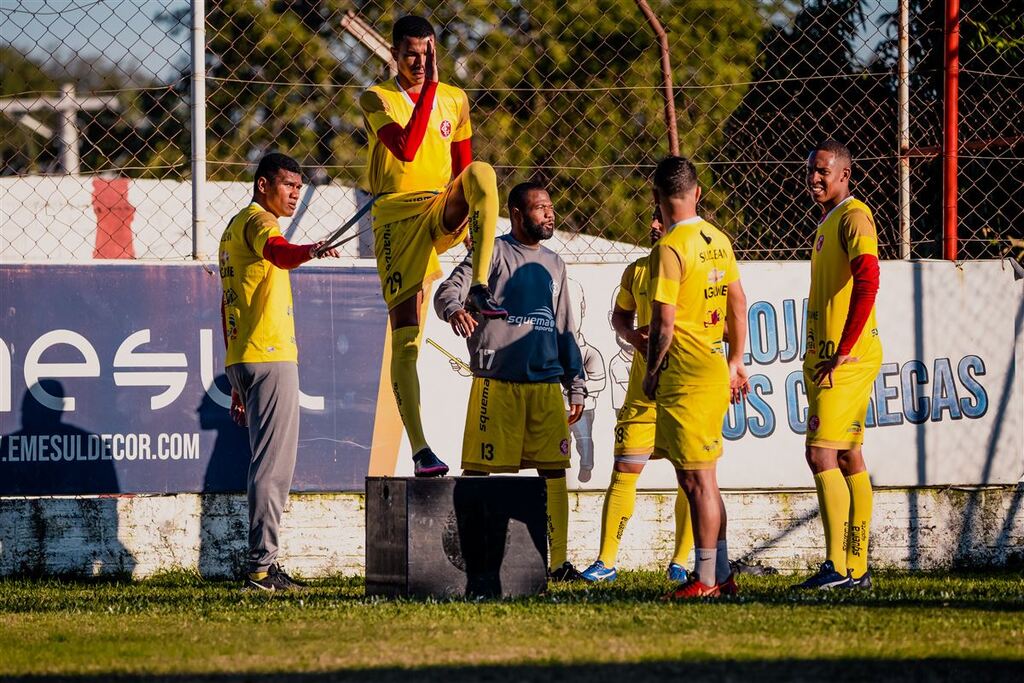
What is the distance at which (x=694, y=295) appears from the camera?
6.37m

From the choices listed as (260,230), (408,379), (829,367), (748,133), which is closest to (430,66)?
(260,230)

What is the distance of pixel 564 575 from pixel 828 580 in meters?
1.54

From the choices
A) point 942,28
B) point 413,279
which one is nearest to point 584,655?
point 413,279

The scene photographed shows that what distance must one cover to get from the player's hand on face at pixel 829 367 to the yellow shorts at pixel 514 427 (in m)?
1.39

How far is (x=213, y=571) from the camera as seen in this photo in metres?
8.24

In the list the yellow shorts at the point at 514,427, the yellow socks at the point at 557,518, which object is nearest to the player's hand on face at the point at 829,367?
the yellow shorts at the point at 514,427

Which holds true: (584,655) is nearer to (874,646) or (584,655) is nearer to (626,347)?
(874,646)

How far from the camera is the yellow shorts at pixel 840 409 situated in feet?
22.7

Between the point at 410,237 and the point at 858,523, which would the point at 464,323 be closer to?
the point at 410,237

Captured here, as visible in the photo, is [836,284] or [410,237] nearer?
[410,237]

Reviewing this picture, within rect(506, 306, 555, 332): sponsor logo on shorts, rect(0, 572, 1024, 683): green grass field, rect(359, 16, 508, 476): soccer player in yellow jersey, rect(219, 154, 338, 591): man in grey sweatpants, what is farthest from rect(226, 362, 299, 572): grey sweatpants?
rect(506, 306, 555, 332): sponsor logo on shorts

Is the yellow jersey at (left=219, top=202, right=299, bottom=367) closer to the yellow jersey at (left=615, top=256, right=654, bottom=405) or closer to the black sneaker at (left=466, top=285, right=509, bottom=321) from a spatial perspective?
the black sneaker at (left=466, top=285, right=509, bottom=321)

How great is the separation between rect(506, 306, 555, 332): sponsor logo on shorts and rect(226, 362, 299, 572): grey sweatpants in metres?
1.22

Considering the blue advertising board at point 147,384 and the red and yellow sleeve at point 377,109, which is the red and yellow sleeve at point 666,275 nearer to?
the red and yellow sleeve at point 377,109
